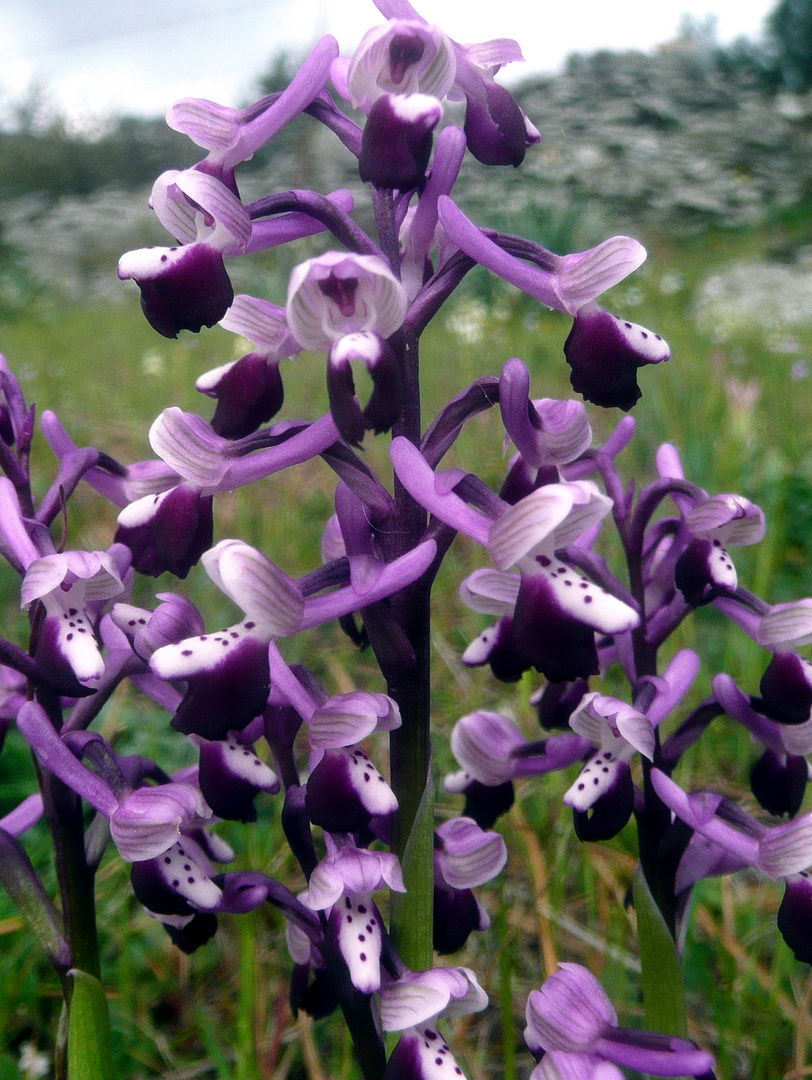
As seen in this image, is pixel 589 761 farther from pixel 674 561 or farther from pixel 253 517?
pixel 253 517

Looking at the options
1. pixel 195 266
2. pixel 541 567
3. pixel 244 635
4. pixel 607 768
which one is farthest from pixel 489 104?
pixel 607 768

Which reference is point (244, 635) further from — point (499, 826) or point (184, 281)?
point (499, 826)

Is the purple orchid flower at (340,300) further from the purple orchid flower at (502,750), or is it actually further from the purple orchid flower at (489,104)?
the purple orchid flower at (502,750)

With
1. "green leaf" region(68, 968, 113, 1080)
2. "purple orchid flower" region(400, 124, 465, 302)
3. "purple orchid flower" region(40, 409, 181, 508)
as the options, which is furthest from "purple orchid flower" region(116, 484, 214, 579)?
"green leaf" region(68, 968, 113, 1080)

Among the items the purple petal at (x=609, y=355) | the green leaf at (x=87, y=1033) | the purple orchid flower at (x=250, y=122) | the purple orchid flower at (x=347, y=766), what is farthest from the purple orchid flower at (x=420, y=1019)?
the purple orchid flower at (x=250, y=122)

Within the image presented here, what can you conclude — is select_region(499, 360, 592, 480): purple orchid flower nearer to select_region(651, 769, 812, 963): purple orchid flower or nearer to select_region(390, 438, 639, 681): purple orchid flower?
select_region(390, 438, 639, 681): purple orchid flower

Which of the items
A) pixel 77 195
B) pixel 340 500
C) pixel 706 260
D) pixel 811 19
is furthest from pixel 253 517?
pixel 811 19
